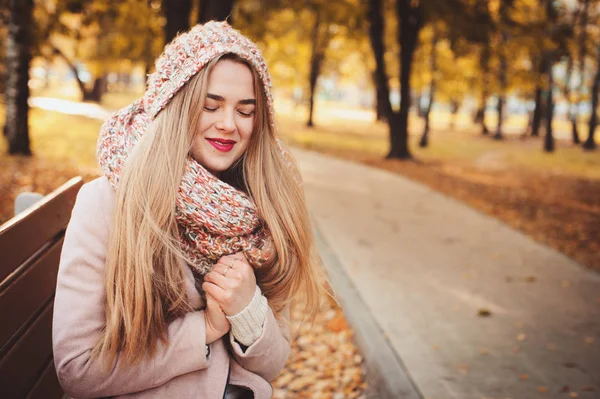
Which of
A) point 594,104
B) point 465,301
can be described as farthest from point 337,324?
point 594,104

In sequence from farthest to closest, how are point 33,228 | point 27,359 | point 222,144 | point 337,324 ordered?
point 337,324 < point 33,228 < point 27,359 < point 222,144

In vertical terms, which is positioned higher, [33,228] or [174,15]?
[174,15]

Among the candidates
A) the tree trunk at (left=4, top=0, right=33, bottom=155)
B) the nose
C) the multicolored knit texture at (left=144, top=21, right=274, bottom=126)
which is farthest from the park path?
the tree trunk at (left=4, top=0, right=33, bottom=155)

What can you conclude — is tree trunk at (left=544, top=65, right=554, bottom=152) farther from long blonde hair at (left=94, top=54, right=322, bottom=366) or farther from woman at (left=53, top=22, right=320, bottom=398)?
long blonde hair at (left=94, top=54, right=322, bottom=366)

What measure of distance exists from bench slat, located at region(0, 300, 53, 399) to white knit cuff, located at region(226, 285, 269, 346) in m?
0.80

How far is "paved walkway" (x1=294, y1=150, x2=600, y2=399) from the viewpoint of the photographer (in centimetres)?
364

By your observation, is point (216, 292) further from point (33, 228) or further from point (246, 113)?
point (33, 228)

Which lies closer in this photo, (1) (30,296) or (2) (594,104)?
(1) (30,296)

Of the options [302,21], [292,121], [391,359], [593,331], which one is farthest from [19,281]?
[292,121]

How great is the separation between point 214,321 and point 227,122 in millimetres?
697

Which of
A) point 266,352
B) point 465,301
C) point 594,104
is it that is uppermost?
point 594,104

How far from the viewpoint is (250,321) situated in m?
1.79

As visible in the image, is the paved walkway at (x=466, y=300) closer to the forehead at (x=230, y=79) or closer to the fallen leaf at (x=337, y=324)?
the fallen leaf at (x=337, y=324)

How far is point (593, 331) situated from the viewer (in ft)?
14.7
